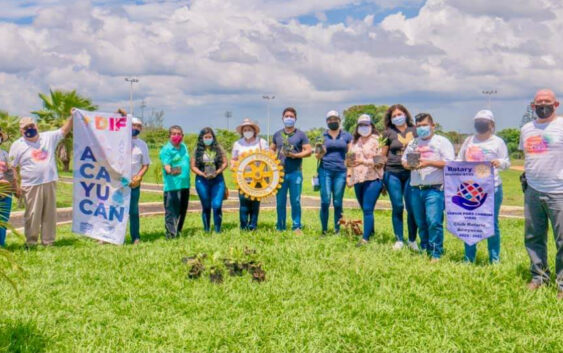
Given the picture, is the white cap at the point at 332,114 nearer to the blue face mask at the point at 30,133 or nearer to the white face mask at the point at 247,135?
the white face mask at the point at 247,135

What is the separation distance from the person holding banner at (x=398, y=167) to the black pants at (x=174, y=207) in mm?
3318

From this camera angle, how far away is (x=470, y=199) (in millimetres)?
6434

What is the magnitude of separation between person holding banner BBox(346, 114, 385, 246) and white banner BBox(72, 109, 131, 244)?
3.45 metres

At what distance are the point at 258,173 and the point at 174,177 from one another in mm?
1352

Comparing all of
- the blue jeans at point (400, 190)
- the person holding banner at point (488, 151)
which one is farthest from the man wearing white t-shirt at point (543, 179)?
the blue jeans at point (400, 190)

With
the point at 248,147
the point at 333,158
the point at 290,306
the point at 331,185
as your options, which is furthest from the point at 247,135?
the point at 290,306

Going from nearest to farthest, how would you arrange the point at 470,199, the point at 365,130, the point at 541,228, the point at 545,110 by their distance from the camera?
1. the point at 545,110
2. the point at 541,228
3. the point at 470,199
4. the point at 365,130

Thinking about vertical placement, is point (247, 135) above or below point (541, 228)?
above

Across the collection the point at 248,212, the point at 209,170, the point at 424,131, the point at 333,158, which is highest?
the point at 424,131

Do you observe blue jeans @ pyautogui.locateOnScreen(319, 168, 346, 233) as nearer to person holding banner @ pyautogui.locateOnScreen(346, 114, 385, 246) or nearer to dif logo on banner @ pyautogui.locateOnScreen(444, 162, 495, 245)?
person holding banner @ pyautogui.locateOnScreen(346, 114, 385, 246)

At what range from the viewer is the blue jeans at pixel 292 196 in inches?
338

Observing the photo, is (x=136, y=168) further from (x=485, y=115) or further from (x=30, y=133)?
(x=485, y=115)

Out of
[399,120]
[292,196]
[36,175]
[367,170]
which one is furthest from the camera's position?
[292,196]

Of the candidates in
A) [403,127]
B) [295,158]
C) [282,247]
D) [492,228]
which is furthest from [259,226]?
[492,228]
